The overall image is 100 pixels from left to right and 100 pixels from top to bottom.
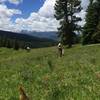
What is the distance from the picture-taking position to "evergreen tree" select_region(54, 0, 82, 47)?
78188 millimetres

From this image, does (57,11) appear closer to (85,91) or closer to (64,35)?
(64,35)

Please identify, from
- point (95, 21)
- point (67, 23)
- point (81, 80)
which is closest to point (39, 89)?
point (81, 80)

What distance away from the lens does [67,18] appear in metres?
79.1

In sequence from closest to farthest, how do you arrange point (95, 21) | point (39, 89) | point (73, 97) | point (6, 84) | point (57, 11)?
point (73, 97), point (39, 89), point (6, 84), point (57, 11), point (95, 21)

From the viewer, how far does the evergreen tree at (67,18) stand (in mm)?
78188

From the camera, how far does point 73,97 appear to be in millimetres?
8664

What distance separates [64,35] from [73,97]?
2774 inches

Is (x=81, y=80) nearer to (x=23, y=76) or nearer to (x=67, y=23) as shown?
(x=23, y=76)

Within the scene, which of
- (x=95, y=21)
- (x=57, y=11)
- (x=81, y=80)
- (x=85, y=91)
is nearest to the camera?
(x=85, y=91)

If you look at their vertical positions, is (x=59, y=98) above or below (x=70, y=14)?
below

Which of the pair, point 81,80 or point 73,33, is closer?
point 81,80

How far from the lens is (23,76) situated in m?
13.7

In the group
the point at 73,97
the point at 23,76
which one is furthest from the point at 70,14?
the point at 73,97

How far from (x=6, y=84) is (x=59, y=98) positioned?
457cm
